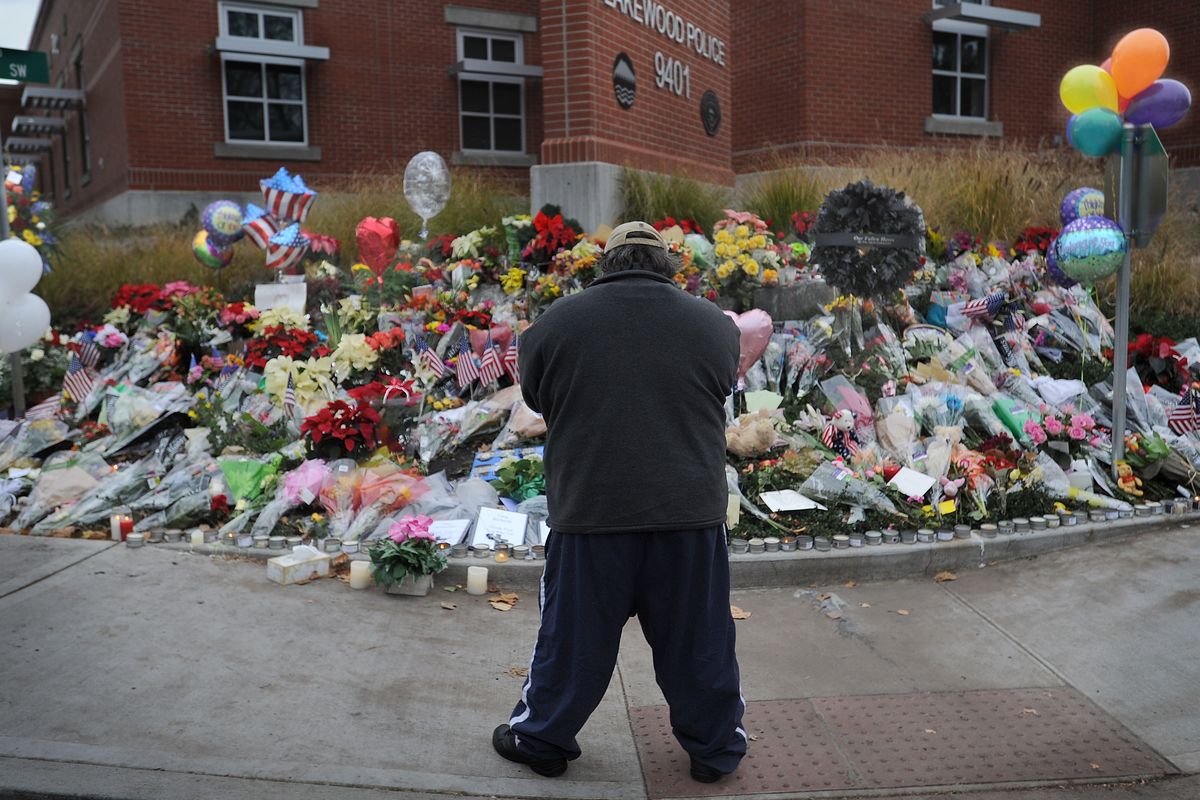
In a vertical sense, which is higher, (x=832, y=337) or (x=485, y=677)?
(x=832, y=337)

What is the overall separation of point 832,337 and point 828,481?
6.39 feet

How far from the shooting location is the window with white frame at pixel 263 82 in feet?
51.9

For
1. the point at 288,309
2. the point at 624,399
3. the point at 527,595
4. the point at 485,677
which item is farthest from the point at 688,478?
the point at 288,309

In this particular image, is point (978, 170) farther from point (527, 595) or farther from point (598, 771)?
point (598, 771)

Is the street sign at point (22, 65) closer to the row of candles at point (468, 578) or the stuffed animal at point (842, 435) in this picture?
the row of candles at point (468, 578)

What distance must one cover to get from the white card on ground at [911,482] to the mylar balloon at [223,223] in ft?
20.6

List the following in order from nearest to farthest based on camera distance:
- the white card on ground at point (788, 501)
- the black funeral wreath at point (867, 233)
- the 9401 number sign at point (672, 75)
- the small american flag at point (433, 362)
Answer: the white card on ground at point (788, 501)
the small american flag at point (433, 362)
the black funeral wreath at point (867, 233)
the 9401 number sign at point (672, 75)

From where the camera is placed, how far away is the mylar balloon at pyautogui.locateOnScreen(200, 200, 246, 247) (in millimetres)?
9062

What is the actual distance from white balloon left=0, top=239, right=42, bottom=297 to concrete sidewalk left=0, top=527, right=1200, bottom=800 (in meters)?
1.78

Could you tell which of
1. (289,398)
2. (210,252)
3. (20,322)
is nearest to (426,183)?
(210,252)

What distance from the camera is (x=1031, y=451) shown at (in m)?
6.12

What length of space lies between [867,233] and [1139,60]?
1.97 metres

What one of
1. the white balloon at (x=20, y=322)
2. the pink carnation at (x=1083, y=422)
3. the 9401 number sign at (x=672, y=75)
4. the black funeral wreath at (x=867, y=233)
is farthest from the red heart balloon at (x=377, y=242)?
the pink carnation at (x=1083, y=422)

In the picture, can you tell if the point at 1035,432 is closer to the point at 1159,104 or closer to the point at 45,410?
the point at 1159,104
